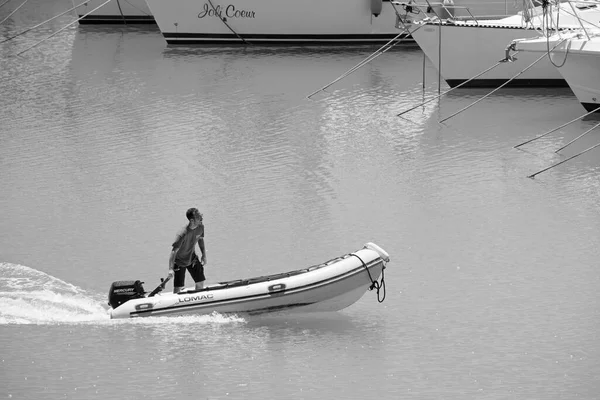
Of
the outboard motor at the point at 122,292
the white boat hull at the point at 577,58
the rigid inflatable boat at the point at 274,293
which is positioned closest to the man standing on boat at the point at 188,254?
the rigid inflatable boat at the point at 274,293

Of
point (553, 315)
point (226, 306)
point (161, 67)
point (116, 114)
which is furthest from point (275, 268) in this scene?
point (161, 67)

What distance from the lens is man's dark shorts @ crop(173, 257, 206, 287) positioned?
1355 cm

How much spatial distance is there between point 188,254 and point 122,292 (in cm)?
85

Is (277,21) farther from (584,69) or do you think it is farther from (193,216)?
(193,216)

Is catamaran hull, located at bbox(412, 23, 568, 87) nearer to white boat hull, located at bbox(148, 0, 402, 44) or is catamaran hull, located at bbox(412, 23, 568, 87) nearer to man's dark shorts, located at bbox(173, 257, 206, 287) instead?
white boat hull, located at bbox(148, 0, 402, 44)

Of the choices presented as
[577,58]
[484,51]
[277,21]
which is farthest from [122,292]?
[277,21]

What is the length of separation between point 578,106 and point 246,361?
14139mm

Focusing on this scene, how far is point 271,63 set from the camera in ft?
97.8

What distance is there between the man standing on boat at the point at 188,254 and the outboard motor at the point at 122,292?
17.7 inches

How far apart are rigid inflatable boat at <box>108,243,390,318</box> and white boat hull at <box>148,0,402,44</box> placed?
19723mm

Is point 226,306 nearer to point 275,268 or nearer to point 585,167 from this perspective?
point 275,268

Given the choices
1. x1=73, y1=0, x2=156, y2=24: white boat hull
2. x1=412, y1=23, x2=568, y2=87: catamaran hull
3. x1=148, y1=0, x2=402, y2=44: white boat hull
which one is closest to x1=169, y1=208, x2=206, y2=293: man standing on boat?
x1=412, y1=23, x2=568, y2=87: catamaran hull

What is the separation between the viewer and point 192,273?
13.7 metres

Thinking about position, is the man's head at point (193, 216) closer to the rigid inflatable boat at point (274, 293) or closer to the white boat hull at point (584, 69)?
the rigid inflatable boat at point (274, 293)
